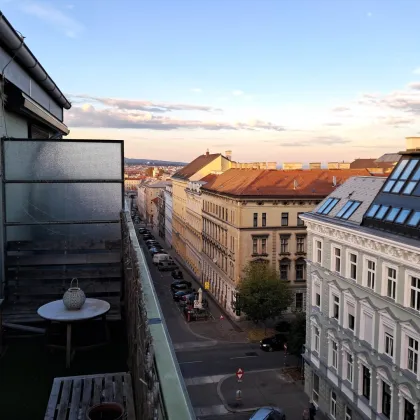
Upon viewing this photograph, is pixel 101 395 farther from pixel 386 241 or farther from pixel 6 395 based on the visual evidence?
pixel 386 241

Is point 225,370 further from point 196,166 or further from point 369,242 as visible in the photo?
point 196,166

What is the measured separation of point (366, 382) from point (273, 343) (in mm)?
14822

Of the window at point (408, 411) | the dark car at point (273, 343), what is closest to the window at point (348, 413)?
the window at point (408, 411)

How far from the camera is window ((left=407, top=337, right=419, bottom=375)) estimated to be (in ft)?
60.0

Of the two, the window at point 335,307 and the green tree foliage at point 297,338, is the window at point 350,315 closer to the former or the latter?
the window at point 335,307

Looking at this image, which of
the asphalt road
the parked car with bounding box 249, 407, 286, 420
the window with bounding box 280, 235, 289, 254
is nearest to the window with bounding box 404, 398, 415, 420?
the parked car with bounding box 249, 407, 286, 420

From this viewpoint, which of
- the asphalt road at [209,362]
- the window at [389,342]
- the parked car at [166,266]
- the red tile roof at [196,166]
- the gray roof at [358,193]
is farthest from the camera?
the red tile roof at [196,166]

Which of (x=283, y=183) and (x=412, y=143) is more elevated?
(x=412, y=143)

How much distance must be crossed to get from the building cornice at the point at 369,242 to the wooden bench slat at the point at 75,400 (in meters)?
14.3

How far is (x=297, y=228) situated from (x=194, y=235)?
71.3 feet

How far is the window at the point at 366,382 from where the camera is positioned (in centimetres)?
2183

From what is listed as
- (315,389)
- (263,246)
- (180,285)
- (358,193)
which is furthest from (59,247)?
(180,285)

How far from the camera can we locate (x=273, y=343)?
120 feet

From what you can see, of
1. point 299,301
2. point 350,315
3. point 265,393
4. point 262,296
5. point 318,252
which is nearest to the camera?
point 350,315
